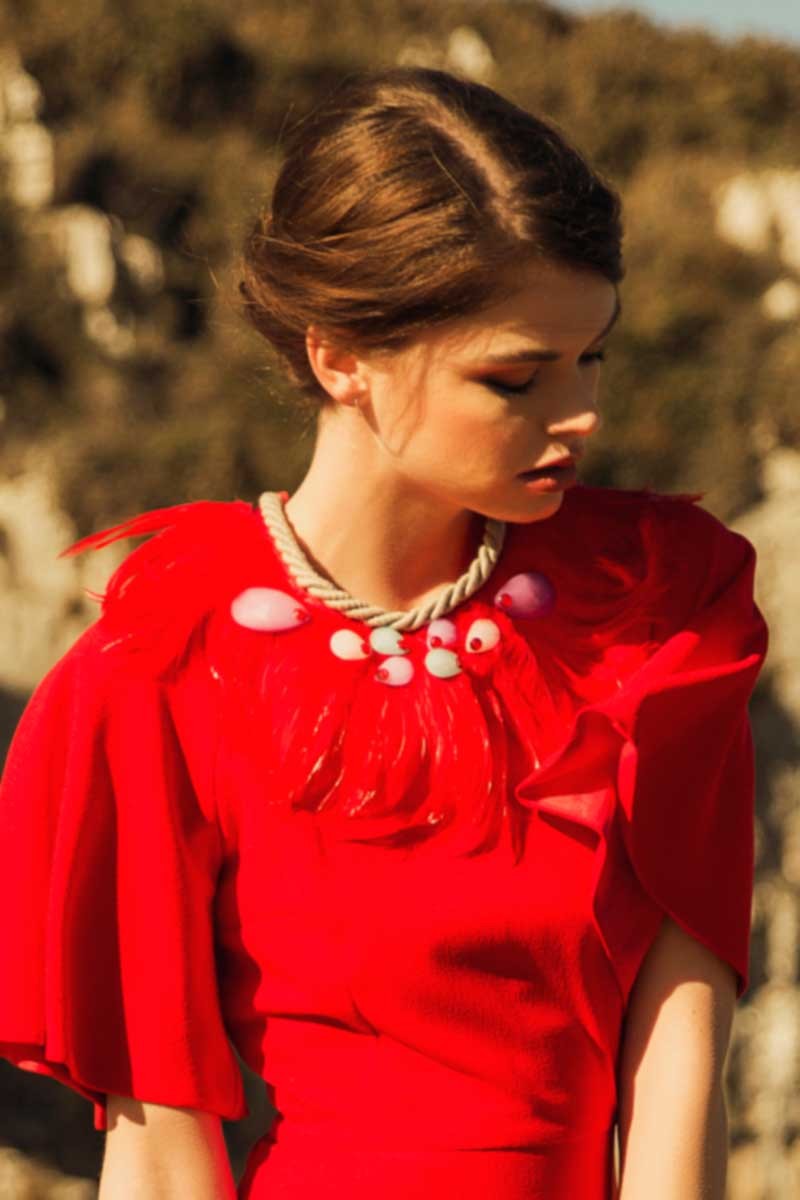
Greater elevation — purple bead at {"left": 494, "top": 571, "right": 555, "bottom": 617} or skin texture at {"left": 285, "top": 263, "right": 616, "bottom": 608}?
skin texture at {"left": 285, "top": 263, "right": 616, "bottom": 608}

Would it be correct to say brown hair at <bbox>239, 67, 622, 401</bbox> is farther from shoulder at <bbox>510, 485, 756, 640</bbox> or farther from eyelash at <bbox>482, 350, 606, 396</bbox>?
shoulder at <bbox>510, 485, 756, 640</bbox>

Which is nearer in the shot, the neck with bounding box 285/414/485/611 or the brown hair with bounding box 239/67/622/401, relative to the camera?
the brown hair with bounding box 239/67/622/401

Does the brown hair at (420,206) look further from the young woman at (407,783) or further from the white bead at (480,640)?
the white bead at (480,640)

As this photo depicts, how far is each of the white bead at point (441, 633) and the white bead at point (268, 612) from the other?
0.12 m

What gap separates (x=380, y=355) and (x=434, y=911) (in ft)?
1.67

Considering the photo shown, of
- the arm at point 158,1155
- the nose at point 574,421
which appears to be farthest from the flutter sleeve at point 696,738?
the arm at point 158,1155

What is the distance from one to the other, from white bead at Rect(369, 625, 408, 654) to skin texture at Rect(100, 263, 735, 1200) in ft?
0.13

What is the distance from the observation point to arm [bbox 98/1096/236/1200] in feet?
5.46

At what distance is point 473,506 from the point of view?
1.66 metres

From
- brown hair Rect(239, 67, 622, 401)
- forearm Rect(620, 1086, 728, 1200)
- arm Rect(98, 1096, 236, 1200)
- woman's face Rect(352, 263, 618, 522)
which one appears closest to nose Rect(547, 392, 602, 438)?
woman's face Rect(352, 263, 618, 522)

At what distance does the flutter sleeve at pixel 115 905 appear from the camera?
5.47 ft

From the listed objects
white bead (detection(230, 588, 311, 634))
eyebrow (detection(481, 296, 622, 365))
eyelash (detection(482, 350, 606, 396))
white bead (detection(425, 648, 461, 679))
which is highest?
eyebrow (detection(481, 296, 622, 365))

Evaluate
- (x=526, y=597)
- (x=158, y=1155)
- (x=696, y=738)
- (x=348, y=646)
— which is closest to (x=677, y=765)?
(x=696, y=738)

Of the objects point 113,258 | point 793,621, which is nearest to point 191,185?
point 113,258
